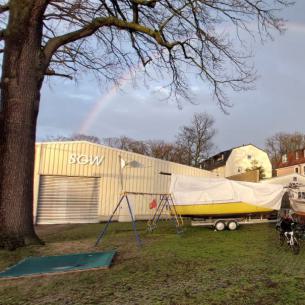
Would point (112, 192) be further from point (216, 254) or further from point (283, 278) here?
point (283, 278)

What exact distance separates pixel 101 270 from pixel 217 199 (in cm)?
1033

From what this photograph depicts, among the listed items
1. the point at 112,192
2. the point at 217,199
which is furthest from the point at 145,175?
the point at 217,199

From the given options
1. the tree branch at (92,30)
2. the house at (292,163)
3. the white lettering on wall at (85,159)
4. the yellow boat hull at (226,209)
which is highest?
the house at (292,163)

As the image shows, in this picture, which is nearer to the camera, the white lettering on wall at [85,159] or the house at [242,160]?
the white lettering on wall at [85,159]

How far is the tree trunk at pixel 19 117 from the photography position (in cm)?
1115

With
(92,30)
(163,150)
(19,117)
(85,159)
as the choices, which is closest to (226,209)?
(92,30)

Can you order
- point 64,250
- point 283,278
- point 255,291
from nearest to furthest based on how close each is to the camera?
point 255,291 → point 283,278 → point 64,250

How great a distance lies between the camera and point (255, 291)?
6281mm

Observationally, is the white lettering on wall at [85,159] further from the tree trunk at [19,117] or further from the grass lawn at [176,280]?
the grass lawn at [176,280]

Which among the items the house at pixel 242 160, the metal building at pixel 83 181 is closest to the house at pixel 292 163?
the house at pixel 242 160

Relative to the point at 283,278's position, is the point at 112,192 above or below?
above

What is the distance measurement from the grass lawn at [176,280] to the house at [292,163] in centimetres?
6805

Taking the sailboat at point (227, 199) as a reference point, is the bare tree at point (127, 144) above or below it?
above

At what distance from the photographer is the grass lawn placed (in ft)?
20.0
